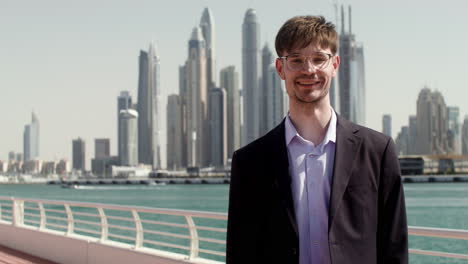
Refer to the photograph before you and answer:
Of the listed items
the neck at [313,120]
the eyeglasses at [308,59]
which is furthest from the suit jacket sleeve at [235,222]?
the eyeglasses at [308,59]

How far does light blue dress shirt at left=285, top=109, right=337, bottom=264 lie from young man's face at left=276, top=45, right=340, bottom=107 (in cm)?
14

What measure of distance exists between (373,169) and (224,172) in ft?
531

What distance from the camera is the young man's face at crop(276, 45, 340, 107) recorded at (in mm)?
2041

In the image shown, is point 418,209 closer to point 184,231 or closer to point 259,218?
point 184,231

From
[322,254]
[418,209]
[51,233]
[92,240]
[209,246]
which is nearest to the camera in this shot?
[322,254]

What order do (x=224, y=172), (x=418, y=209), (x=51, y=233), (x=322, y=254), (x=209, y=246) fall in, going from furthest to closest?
1. (x=224, y=172)
2. (x=418, y=209)
3. (x=209, y=246)
4. (x=51, y=233)
5. (x=322, y=254)

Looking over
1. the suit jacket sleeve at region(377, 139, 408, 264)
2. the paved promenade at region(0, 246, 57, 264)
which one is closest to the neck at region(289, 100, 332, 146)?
the suit jacket sleeve at region(377, 139, 408, 264)

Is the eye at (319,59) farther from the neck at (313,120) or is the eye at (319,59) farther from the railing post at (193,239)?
the railing post at (193,239)

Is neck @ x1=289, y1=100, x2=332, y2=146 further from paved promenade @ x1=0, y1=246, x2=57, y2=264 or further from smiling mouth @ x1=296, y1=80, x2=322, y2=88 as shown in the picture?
paved promenade @ x1=0, y1=246, x2=57, y2=264

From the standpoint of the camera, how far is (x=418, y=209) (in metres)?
52.8

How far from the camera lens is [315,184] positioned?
78.9 inches

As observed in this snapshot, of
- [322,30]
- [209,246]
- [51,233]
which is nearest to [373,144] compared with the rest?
[322,30]

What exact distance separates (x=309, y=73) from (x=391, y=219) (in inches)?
21.4

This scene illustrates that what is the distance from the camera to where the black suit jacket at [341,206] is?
77.3 inches
